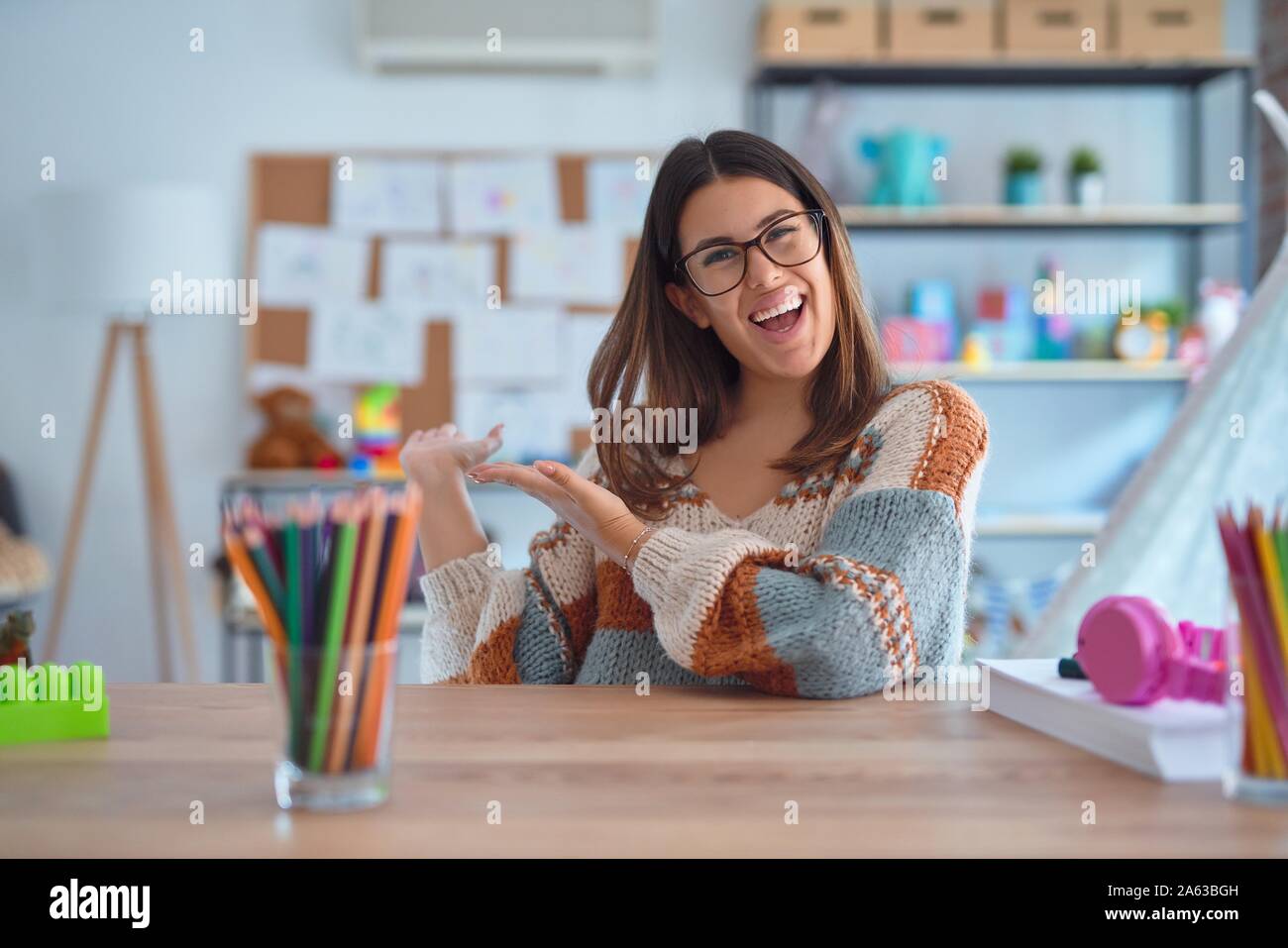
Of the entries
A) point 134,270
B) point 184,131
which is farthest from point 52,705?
point 184,131

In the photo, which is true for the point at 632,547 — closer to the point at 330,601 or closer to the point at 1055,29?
the point at 330,601

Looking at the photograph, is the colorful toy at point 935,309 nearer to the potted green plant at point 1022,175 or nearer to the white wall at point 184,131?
the potted green plant at point 1022,175

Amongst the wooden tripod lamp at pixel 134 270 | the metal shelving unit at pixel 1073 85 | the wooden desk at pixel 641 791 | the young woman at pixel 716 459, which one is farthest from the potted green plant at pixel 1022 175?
the wooden desk at pixel 641 791

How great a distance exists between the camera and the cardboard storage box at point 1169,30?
11.1 ft

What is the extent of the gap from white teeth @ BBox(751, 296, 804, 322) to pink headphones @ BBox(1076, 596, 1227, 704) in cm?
60

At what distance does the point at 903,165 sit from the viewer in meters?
3.43

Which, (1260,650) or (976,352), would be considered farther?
(976,352)

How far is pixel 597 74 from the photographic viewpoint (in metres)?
3.68

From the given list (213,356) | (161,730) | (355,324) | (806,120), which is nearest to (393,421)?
(355,324)

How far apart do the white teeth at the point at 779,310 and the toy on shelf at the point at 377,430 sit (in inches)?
90.7

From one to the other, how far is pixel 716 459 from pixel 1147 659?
711mm
